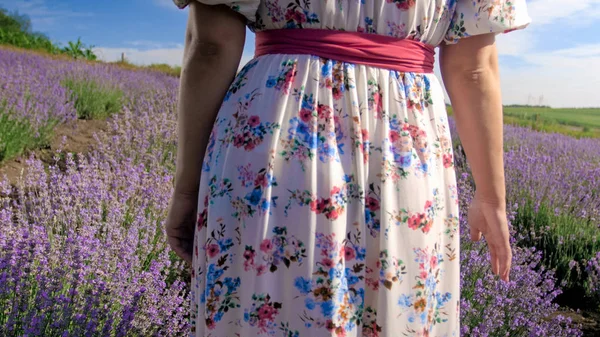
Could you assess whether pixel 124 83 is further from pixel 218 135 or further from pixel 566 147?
pixel 218 135

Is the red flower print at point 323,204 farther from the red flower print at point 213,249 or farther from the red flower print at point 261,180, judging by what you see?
the red flower print at point 213,249

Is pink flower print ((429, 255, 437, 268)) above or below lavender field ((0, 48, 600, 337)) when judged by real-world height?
above

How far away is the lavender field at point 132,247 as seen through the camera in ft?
6.63

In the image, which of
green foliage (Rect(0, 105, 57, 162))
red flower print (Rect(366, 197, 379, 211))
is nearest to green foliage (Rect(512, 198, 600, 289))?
red flower print (Rect(366, 197, 379, 211))

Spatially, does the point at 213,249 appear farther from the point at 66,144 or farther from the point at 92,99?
the point at 92,99

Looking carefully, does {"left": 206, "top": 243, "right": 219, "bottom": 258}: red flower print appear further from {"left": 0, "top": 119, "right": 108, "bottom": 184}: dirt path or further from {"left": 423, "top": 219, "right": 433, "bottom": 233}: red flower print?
{"left": 0, "top": 119, "right": 108, "bottom": 184}: dirt path

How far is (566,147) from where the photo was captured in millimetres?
6344

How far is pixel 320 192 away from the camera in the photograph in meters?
1.05

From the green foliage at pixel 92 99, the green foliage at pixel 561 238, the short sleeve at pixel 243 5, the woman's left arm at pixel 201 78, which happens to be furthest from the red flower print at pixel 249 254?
the green foliage at pixel 92 99

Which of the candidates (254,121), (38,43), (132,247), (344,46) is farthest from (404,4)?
(38,43)

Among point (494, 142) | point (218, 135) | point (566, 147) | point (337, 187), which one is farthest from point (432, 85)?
point (566, 147)

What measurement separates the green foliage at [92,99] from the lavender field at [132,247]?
4.23ft

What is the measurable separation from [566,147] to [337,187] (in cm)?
603

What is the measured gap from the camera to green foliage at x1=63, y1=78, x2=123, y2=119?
288 inches
